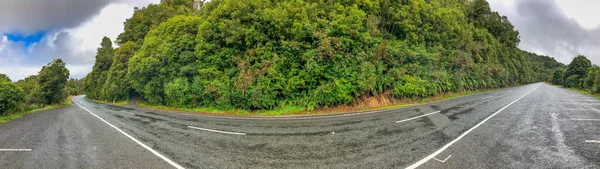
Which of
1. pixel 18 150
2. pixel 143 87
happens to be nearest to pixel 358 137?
pixel 18 150

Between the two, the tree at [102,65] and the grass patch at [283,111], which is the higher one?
the tree at [102,65]

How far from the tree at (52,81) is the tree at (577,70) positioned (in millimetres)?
88383

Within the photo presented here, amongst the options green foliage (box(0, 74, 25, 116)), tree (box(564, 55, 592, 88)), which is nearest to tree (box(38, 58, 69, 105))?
green foliage (box(0, 74, 25, 116))

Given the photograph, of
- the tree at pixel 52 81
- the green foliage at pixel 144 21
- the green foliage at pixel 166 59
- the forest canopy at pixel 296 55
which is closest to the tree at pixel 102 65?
the green foliage at pixel 144 21

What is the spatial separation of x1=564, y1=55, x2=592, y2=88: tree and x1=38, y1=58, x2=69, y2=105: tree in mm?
88383

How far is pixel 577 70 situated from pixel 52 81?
93.8 metres

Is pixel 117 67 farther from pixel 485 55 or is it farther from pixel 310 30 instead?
pixel 485 55

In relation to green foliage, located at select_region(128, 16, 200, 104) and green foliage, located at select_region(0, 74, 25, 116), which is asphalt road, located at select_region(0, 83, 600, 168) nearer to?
green foliage, located at select_region(128, 16, 200, 104)

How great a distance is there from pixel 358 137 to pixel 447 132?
2.99 metres

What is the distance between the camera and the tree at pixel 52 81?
33.8 meters

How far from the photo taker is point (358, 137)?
6.84 m

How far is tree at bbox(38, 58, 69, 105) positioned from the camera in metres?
33.8

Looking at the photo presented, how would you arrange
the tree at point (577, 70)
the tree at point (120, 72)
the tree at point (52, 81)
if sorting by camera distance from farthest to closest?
the tree at point (577, 70), the tree at point (52, 81), the tree at point (120, 72)

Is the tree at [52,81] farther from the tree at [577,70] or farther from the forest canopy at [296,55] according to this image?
the tree at [577,70]
